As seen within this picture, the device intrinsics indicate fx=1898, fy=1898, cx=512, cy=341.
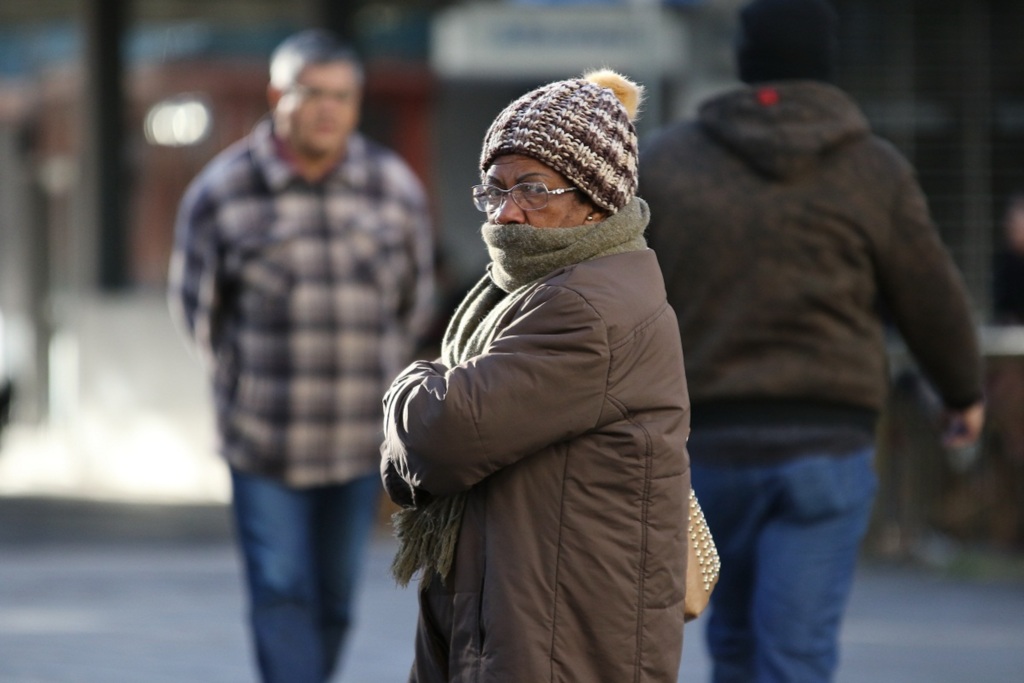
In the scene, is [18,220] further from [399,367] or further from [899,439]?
[399,367]

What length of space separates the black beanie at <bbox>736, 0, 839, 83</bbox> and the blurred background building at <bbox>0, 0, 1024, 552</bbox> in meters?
5.85

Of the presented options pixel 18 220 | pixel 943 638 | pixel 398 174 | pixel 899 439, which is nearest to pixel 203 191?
pixel 398 174

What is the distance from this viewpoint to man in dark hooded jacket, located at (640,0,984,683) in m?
4.48

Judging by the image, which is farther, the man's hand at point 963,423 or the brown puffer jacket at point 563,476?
the man's hand at point 963,423

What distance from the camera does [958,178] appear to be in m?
12.0

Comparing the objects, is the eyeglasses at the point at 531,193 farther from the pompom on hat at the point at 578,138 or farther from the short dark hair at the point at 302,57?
the short dark hair at the point at 302,57

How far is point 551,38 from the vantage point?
429 inches

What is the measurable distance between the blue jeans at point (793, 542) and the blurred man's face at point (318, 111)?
169 cm

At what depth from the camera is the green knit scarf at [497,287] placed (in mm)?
3137

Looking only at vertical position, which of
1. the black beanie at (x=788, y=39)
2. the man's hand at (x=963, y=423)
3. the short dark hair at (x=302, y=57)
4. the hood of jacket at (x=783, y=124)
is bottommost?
the man's hand at (x=963, y=423)

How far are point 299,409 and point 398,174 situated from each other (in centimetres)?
84

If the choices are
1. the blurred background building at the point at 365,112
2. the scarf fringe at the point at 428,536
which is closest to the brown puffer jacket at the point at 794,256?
the scarf fringe at the point at 428,536

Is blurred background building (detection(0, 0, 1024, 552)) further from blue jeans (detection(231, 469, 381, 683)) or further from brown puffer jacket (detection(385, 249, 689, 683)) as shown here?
brown puffer jacket (detection(385, 249, 689, 683))

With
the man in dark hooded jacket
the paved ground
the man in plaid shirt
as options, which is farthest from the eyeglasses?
the paved ground
